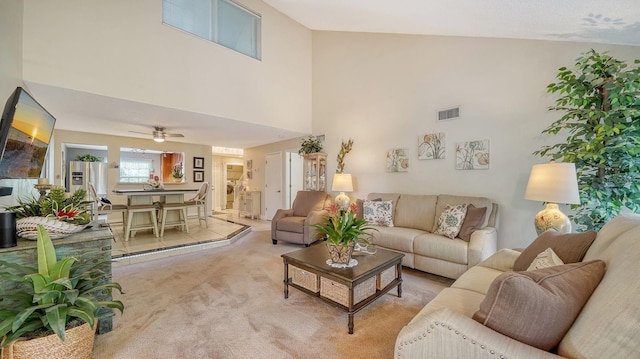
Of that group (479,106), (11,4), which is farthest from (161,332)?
(479,106)

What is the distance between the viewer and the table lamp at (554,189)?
6.88 feet

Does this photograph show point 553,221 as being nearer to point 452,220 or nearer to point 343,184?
point 452,220

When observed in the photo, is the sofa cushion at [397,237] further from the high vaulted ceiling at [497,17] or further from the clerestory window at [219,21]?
the clerestory window at [219,21]

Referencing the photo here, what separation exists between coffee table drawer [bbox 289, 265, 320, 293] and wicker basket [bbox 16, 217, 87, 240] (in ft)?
5.73

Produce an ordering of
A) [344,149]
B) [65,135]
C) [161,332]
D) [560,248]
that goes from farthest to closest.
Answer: [65,135], [344,149], [161,332], [560,248]

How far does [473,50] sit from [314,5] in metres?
2.59

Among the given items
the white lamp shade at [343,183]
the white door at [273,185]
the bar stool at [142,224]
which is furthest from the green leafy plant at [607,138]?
the bar stool at [142,224]

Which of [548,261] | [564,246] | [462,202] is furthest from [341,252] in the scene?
[462,202]

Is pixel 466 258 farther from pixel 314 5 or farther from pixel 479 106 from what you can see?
pixel 314 5

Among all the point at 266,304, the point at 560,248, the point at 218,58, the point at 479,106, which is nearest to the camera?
the point at 560,248

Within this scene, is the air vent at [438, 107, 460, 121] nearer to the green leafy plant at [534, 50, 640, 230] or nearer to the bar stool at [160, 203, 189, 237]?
the green leafy plant at [534, 50, 640, 230]

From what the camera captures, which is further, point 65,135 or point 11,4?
point 65,135

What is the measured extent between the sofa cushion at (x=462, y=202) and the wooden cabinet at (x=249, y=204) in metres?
5.06

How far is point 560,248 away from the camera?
153 cm
